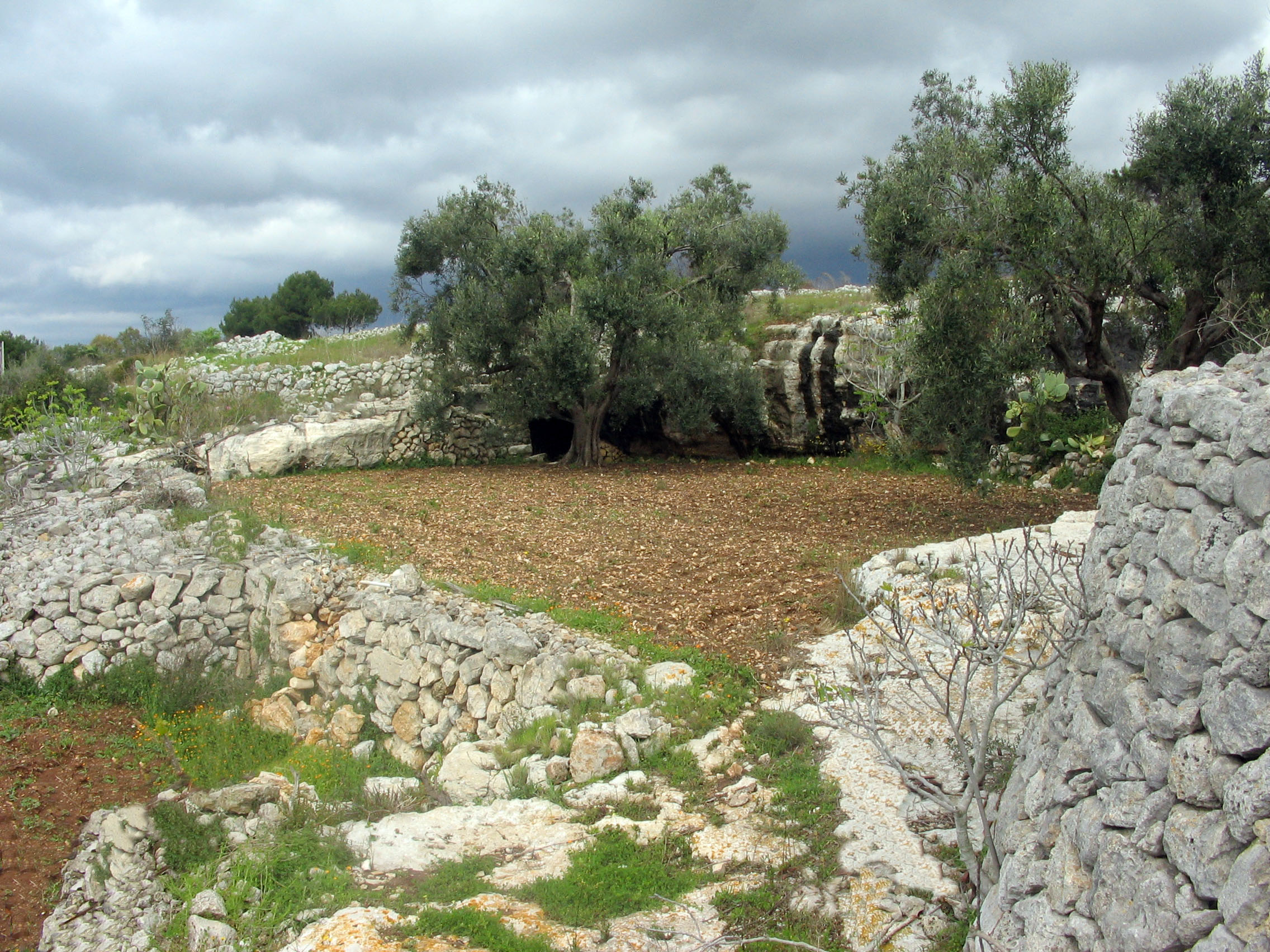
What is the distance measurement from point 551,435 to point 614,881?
54.0 feet

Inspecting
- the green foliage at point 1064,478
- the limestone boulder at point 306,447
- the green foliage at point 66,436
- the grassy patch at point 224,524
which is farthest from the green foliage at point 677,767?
the green foliage at point 66,436

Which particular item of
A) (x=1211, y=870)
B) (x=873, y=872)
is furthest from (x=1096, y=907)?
(x=873, y=872)

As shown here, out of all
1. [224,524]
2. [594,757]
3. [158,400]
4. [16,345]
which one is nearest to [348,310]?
[16,345]

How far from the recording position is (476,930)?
4707 millimetres

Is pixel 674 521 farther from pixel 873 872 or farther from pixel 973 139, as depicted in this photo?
pixel 873 872

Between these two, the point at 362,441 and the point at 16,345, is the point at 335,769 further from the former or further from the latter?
the point at 16,345

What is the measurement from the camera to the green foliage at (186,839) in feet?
20.5

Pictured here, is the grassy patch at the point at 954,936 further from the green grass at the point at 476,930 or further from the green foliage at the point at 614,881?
the green grass at the point at 476,930

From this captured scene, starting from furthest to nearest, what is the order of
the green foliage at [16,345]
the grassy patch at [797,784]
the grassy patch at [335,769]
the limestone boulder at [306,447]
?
the green foliage at [16,345] → the limestone boulder at [306,447] → the grassy patch at [335,769] → the grassy patch at [797,784]

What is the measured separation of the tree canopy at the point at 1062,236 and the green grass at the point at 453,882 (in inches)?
335

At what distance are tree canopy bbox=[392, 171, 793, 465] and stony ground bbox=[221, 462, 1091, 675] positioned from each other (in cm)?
194

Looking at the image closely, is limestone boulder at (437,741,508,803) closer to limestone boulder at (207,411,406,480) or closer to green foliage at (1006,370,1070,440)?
limestone boulder at (207,411,406,480)

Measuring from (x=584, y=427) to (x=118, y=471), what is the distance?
9.01m

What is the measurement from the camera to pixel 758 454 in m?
20.0
